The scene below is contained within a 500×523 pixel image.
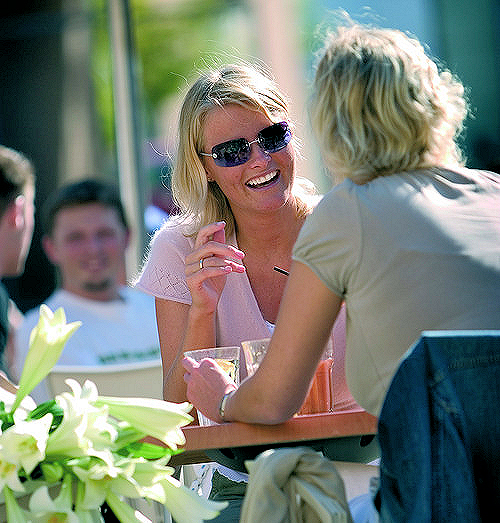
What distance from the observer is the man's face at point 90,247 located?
16.0 ft

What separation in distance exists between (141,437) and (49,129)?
5.22 meters

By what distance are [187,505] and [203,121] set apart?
4.36 feet

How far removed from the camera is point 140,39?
6.39m

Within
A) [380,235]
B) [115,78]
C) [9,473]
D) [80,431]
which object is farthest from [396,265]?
[115,78]

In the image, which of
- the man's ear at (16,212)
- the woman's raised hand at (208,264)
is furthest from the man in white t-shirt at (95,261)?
the woman's raised hand at (208,264)

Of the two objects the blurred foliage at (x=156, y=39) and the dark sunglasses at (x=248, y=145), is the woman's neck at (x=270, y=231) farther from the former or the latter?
the blurred foliage at (x=156, y=39)

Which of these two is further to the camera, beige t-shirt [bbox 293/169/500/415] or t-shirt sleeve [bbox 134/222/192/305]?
t-shirt sleeve [bbox 134/222/192/305]

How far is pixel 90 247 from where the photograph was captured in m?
4.88

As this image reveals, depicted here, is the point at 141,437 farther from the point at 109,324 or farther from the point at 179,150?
the point at 109,324

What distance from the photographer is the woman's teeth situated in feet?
7.93

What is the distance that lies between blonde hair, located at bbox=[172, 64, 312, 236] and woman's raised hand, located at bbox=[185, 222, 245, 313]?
344 millimetres

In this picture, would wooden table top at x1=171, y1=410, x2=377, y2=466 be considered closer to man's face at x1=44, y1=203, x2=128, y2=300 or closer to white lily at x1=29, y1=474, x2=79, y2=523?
white lily at x1=29, y1=474, x2=79, y2=523

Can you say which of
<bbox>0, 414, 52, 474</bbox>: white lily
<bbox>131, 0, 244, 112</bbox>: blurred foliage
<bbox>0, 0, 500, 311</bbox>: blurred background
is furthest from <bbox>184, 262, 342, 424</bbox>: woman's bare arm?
<bbox>131, 0, 244, 112</bbox>: blurred foliage

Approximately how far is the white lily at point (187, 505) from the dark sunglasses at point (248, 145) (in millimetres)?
1163
